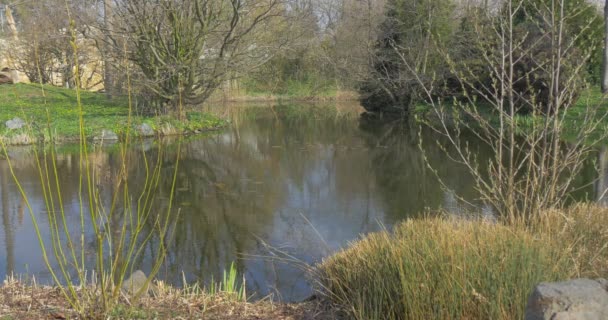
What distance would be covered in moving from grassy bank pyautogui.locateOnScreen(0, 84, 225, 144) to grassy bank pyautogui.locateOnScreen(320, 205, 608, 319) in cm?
881

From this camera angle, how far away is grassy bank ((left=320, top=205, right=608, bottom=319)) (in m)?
3.34

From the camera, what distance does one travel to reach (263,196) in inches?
360

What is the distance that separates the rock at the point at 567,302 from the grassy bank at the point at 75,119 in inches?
400

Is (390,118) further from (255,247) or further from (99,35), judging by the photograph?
(255,247)

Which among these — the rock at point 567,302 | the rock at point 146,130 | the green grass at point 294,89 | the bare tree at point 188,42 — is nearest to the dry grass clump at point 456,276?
the rock at point 567,302

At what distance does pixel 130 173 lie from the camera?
11.1 m

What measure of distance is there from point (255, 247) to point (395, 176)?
4.89 meters

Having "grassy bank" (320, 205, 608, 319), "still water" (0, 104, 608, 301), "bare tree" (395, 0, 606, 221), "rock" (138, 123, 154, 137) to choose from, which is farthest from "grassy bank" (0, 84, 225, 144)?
"grassy bank" (320, 205, 608, 319)

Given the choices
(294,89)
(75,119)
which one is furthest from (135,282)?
(294,89)

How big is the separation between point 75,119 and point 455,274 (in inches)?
652

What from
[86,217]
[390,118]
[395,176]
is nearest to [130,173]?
[86,217]

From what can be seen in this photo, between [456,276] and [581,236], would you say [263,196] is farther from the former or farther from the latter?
[456,276]

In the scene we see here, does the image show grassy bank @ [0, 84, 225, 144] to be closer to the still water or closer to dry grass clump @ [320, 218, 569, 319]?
the still water

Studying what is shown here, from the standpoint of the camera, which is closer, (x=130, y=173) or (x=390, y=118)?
(x=130, y=173)
